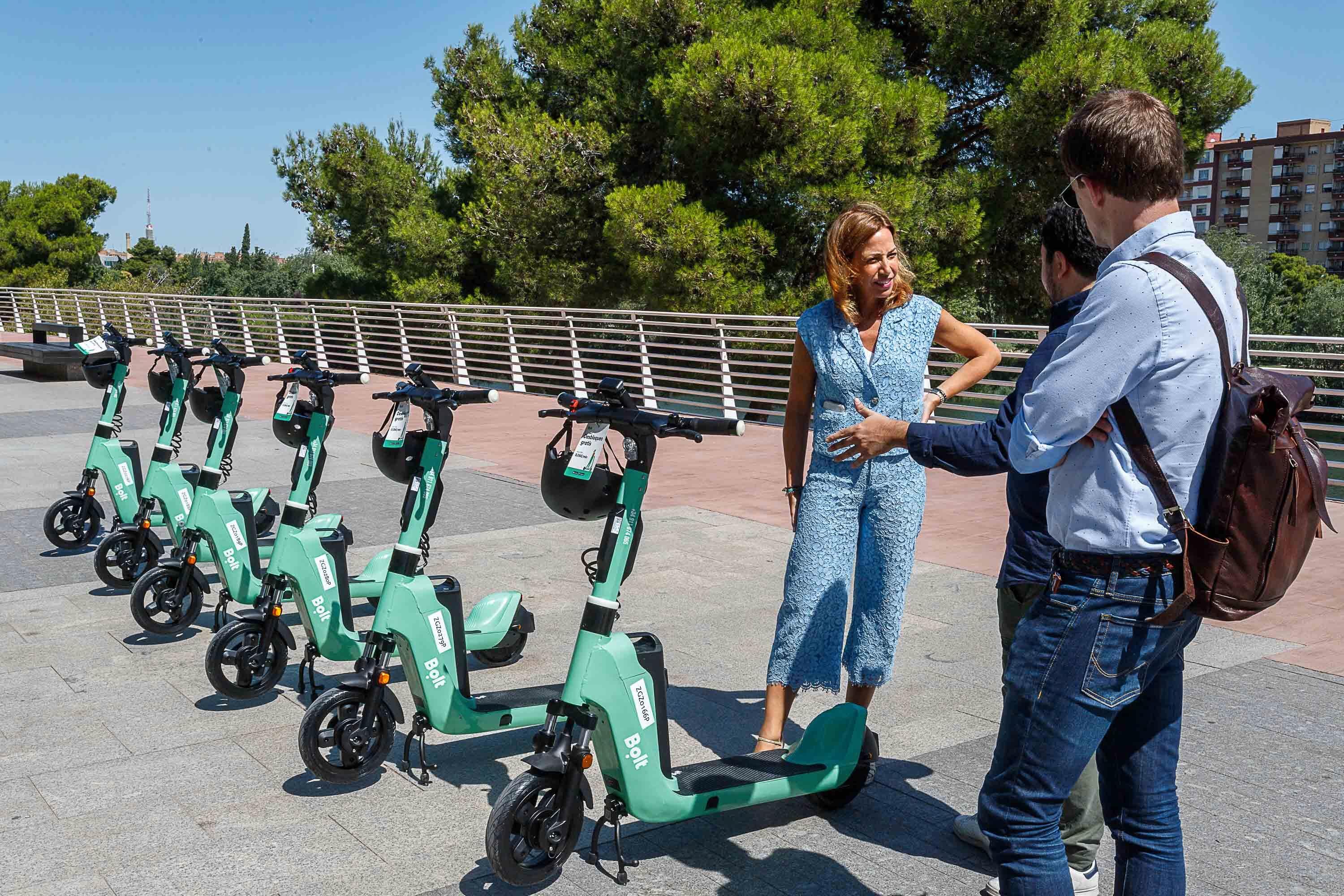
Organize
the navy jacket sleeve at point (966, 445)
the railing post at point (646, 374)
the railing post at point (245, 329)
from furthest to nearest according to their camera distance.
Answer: the railing post at point (245, 329)
the railing post at point (646, 374)
the navy jacket sleeve at point (966, 445)

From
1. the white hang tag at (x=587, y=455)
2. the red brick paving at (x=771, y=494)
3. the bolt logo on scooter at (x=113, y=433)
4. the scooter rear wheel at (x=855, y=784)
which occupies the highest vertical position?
the white hang tag at (x=587, y=455)

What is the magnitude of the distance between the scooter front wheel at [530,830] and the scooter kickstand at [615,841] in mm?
49

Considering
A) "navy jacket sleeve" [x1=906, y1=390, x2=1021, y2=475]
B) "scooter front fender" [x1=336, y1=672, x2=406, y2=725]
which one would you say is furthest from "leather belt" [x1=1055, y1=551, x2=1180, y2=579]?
"scooter front fender" [x1=336, y1=672, x2=406, y2=725]

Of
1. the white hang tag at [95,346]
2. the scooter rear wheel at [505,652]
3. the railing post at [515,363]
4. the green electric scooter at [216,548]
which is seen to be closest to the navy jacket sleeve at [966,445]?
the scooter rear wheel at [505,652]

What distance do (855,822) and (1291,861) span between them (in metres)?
1.12

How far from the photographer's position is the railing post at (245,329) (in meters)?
21.7

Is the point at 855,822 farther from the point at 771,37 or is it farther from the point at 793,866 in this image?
the point at 771,37

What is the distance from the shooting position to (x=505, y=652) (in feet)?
15.8

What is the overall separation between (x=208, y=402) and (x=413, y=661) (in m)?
2.55

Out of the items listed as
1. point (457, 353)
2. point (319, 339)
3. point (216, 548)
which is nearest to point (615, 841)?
point (216, 548)

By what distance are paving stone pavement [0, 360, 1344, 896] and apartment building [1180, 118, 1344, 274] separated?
5952 inches

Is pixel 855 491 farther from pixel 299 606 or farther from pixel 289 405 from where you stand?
pixel 289 405

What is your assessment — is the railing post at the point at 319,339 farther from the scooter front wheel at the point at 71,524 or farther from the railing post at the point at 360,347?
the scooter front wheel at the point at 71,524

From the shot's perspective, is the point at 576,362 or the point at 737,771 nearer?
the point at 737,771
